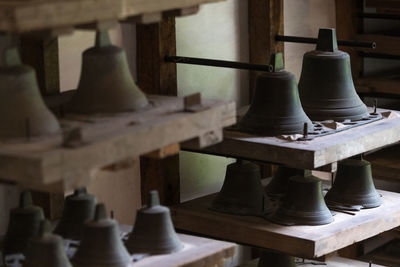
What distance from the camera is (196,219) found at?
4805mm

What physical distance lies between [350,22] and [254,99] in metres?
1.78

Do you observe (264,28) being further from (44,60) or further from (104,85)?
(104,85)

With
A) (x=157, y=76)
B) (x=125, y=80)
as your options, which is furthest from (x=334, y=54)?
(x=125, y=80)

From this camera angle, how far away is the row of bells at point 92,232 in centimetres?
363

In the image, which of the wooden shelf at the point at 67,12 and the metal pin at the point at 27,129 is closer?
the wooden shelf at the point at 67,12

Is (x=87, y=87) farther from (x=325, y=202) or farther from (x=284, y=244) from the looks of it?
(x=325, y=202)

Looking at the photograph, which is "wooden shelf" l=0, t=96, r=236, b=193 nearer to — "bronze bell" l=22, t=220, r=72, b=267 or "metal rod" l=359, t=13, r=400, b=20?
"bronze bell" l=22, t=220, r=72, b=267

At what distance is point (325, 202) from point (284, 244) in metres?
0.59

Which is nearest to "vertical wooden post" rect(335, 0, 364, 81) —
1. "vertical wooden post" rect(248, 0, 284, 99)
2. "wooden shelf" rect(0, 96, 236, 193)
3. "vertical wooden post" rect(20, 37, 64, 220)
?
"vertical wooden post" rect(248, 0, 284, 99)

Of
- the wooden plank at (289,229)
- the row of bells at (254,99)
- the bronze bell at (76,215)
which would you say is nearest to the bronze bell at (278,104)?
the row of bells at (254,99)

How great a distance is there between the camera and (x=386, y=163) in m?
6.19

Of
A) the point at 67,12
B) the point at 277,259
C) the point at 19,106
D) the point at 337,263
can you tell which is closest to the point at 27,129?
the point at 19,106

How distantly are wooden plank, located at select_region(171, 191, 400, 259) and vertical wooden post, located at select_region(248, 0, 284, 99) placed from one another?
923 millimetres

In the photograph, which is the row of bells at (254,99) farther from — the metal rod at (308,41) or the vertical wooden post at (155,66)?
the vertical wooden post at (155,66)
